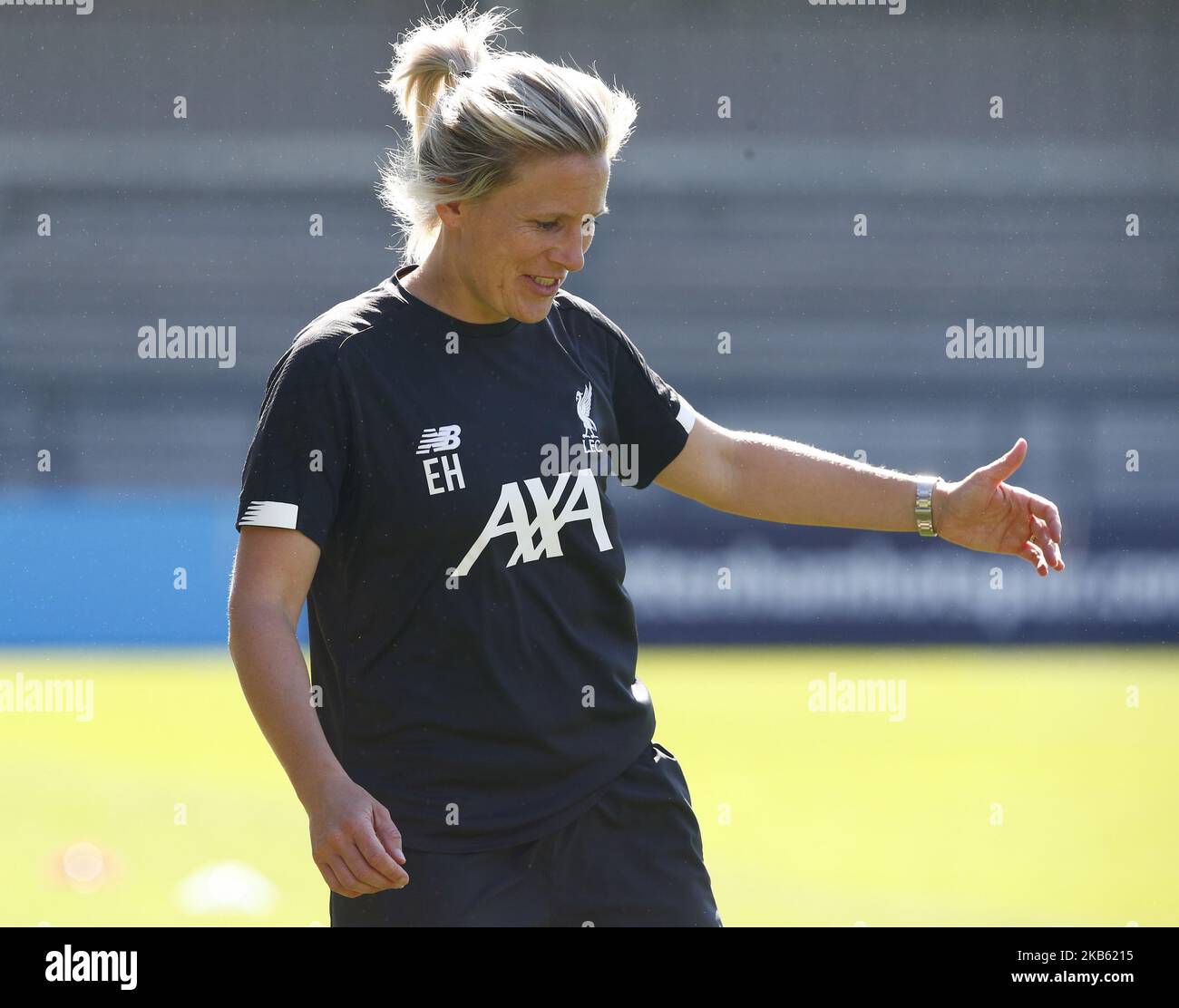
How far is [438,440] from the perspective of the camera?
2.20 m

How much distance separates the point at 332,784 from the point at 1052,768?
4701mm

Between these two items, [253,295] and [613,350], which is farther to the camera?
[253,295]

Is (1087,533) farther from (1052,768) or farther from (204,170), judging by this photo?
(204,170)

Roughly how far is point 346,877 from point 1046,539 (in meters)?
1.26

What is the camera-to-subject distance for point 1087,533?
373 inches

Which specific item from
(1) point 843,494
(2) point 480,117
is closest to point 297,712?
(2) point 480,117

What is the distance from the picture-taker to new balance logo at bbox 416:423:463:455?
220 centimetres

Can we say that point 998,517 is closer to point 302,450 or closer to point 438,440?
point 438,440

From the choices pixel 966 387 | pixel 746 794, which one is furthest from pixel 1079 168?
pixel 746 794

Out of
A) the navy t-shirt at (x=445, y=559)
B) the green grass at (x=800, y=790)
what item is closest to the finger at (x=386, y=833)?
the navy t-shirt at (x=445, y=559)

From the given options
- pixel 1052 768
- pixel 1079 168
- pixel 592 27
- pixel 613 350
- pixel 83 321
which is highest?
pixel 592 27

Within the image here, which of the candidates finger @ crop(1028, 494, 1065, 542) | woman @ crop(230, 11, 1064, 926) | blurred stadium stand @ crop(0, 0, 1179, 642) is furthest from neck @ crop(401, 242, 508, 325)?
blurred stadium stand @ crop(0, 0, 1179, 642)

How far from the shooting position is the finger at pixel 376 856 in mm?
2008

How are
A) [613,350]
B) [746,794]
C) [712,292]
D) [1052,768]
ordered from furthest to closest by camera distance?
[712,292], [1052,768], [746,794], [613,350]
